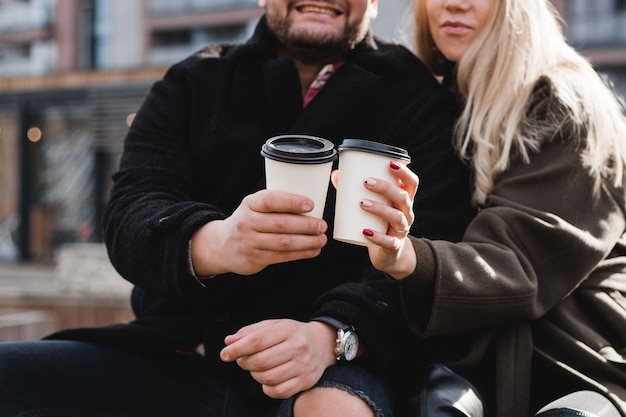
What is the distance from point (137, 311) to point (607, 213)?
1274 millimetres

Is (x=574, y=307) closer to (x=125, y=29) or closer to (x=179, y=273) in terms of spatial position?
(x=179, y=273)

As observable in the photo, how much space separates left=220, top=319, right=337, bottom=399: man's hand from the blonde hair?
0.64 m

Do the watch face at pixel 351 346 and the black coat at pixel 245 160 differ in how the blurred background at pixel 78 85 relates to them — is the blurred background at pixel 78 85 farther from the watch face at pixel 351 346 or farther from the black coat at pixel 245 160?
the watch face at pixel 351 346

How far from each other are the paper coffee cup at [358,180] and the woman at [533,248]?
0.68 feet

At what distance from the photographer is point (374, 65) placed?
216 cm

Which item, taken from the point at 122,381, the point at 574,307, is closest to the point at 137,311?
the point at 122,381

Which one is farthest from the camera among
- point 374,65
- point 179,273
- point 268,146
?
point 374,65

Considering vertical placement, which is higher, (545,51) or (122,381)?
(545,51)

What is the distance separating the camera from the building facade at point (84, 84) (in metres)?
15.6

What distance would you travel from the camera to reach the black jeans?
5.89 feet

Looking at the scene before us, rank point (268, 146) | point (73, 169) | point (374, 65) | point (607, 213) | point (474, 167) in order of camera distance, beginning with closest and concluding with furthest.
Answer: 1. point (268, 146)
2. point (607, 213)
3. point (474, 167)
4. point (374, 65)
5. point (73, 169)

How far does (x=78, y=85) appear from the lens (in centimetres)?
1584

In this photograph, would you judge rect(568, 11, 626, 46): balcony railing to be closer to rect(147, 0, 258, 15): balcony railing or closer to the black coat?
rect(147, 0, 258, 15): balcony railing

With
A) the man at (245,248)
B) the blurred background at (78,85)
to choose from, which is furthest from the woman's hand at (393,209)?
the blurred background at (78,85)
